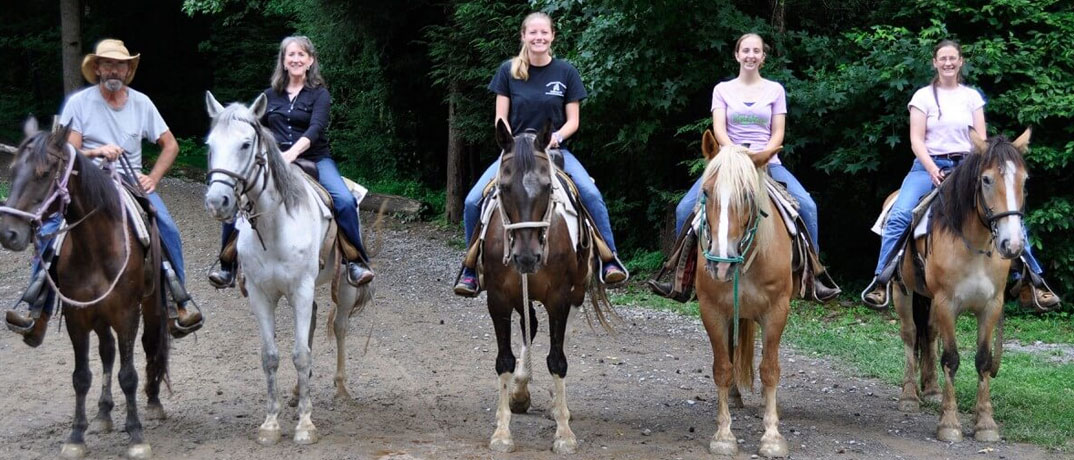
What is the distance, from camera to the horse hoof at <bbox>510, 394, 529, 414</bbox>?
7.72 m

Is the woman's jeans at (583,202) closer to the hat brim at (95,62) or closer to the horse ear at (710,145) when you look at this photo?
the horse ear at (710,145)

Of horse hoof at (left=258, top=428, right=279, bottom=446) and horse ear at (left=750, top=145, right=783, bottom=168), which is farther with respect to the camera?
horse hoof at (left=258, top=428, right=279, bottom=446)

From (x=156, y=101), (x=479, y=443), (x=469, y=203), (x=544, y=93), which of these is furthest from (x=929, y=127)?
(x=156, y=101)

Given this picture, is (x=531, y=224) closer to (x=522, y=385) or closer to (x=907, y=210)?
(x=522, y=385)

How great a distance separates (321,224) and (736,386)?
10.9 feet

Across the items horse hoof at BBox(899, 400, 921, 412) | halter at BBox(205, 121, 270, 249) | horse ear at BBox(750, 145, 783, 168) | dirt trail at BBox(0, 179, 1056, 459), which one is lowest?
dirt trail at BBox(0, 179, 1056, 459)

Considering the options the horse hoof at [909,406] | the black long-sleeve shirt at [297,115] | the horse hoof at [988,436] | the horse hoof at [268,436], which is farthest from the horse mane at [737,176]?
the horse hoof at [268,436]

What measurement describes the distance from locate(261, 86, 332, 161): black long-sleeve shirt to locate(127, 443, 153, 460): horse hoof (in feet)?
7.81

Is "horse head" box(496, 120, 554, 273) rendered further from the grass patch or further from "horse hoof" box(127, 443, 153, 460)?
the grass patch

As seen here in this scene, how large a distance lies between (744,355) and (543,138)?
2381mm

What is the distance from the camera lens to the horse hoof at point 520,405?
7719mm

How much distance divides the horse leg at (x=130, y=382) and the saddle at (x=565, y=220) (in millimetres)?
2180

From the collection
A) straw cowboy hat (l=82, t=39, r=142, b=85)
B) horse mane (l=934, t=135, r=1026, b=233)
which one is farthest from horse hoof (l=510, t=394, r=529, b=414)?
straw cowboy hat (l=82, t=39, r=142, b=85)

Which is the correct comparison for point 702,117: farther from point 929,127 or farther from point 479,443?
point 479,443
